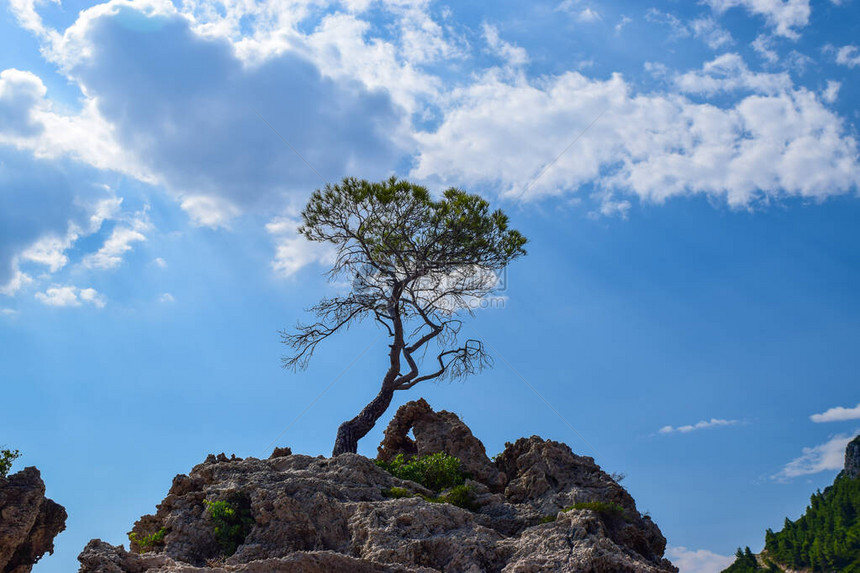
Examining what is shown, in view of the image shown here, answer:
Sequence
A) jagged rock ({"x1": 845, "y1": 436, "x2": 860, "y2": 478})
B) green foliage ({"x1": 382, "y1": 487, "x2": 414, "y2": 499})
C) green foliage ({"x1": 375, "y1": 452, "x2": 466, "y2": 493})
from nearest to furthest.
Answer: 1. green foliage ({"x1": 382, "y1": 487, "x2": 414, "y2": 499})
2. green foliage ({"x1": 375, "y1": 452, "x2": 466, "y2": 493})
3. jagged rock ({"x1": 845, "y1": 436, "x2": 860, "y2": 478})

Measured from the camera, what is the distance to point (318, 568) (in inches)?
352

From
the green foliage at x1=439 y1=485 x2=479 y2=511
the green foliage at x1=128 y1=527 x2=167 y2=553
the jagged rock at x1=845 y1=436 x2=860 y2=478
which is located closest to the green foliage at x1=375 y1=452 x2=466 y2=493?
the green foliage at x1=439 y1=485 x2=479 y2=511

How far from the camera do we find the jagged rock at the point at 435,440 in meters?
15.8

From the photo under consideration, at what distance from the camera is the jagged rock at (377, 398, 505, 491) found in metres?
15.8

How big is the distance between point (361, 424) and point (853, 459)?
66.5 meters

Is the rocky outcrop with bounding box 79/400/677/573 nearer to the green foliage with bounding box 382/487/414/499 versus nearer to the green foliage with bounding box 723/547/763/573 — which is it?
the green foliage with bounding box 382/487/414/499

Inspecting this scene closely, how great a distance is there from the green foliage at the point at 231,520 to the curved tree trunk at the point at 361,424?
639 cm

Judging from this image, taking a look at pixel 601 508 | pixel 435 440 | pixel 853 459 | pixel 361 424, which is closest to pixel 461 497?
pixel 601 508

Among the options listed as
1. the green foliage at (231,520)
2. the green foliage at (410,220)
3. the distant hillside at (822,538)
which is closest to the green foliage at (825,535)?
the distant hillside at (822,538)

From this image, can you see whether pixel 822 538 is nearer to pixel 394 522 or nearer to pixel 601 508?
pixel 601 508

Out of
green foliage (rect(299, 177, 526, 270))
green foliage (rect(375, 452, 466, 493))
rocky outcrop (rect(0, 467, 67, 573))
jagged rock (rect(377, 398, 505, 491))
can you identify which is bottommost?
rocky outcrop (rect(0, 467, 67, 573))

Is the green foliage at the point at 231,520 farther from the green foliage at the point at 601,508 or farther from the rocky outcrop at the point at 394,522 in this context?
the green foliage at the point at 601,508

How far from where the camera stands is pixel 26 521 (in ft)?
37.6

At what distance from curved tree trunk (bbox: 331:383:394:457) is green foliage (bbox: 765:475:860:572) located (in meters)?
48.1
